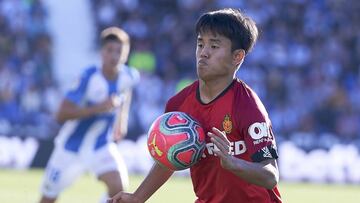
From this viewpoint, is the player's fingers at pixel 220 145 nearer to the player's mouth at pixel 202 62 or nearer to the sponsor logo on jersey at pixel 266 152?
the sponsor logo on jersey at pixel 266 152

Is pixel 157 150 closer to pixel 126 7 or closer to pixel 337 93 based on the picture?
pixel 337 93

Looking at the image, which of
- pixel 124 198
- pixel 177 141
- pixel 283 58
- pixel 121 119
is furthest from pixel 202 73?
pixel 283 58

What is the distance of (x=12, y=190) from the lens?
1477cm

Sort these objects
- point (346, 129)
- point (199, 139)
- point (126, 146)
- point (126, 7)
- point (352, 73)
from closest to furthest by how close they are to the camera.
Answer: point (199, 139), point (126, 146), point (346, 129), point (352, 73), point (126, 7)

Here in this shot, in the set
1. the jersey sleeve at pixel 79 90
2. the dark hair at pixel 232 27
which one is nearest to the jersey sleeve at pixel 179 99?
the dark hair at pixel 232 27

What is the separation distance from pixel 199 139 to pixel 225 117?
0.23 metres

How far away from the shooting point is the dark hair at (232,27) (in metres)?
6.16

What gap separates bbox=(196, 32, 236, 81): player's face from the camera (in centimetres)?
615

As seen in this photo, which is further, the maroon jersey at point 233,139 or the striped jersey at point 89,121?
the striped jersey at point 89,121

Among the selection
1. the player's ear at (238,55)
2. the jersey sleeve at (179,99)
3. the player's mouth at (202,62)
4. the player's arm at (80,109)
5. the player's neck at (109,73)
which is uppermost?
the player's neck at (109,73)

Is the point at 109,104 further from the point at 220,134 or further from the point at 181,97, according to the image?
the point at 220,134

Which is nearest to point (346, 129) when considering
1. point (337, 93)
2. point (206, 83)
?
point (337, 93)

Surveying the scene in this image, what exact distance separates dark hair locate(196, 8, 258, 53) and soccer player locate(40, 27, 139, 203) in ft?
13.4

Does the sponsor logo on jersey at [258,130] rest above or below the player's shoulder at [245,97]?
below
